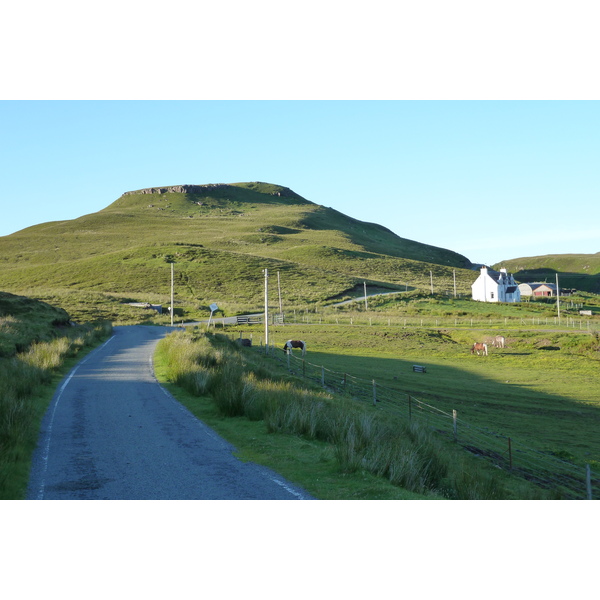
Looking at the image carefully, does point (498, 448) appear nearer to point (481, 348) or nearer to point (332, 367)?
point (332, 367)

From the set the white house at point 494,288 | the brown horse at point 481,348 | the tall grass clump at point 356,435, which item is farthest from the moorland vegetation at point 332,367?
the white house at point 494,288

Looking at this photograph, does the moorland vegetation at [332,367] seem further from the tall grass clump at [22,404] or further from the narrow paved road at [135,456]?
the narrow paved road at [135,456]

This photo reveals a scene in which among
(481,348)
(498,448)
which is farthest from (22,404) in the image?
(481,348)

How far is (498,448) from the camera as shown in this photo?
16594mm

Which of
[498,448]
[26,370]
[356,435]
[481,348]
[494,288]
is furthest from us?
[494,288]

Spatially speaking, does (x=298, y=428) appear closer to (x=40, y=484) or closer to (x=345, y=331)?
(x=40, y=484)

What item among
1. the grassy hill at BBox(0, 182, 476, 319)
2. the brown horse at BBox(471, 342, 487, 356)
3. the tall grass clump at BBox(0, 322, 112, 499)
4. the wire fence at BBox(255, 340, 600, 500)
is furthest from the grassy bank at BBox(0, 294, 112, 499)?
the brown horse at BBox(471, 342, 487, 356)

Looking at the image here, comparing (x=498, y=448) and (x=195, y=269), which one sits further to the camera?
(x=195, y=269)

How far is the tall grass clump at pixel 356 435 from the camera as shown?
32.2ft

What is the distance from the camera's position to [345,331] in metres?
58.2

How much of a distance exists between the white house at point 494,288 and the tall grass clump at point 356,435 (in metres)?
90.7

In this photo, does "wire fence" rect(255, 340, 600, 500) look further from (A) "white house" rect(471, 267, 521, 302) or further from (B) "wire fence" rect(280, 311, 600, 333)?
(A) "white house" rect(471, 267, 521, 302)

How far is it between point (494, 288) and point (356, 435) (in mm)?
97381

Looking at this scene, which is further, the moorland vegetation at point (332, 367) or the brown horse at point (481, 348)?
the brown horse at point (481, 348)
